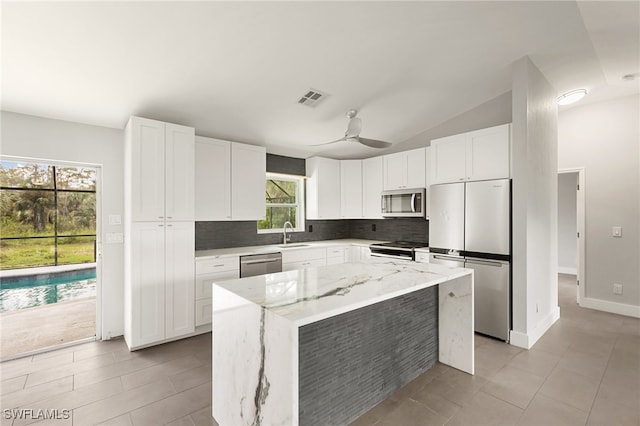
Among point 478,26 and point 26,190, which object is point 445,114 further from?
point 26,190

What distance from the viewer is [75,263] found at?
12.0 feet

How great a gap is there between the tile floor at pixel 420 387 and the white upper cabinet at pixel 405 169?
92.4 inches

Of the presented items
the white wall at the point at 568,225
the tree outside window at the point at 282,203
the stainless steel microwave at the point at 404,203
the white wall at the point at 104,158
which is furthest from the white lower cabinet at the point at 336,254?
the white wall at the point at 568,225

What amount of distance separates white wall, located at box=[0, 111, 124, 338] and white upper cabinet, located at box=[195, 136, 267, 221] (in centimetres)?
88

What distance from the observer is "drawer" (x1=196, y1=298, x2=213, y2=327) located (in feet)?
11.5

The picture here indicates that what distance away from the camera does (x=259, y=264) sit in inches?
156

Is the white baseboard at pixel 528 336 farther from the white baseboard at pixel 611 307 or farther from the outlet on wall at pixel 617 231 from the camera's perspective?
the outlet on wall at pixel 617 231

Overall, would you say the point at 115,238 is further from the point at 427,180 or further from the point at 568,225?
the point at 568,225

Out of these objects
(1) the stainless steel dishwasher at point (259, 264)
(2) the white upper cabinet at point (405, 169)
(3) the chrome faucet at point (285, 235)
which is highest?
(2) the white upper cabinet at point (405, 169)

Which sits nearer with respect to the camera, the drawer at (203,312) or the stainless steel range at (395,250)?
the drawer at (203,312)

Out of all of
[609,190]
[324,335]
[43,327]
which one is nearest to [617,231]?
[609,190]

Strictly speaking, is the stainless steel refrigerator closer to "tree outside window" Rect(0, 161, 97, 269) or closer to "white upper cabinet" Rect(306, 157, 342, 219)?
"white upper cabinet" Rect(306, 157, 342, 219)

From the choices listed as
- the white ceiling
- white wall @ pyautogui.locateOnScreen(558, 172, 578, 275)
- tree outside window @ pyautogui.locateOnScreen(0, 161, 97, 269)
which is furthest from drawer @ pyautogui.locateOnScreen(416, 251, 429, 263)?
white wall @ pyautogui.locateOnScreen(558, 172, 578, 275)

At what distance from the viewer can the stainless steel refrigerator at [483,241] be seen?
3.26 meters
